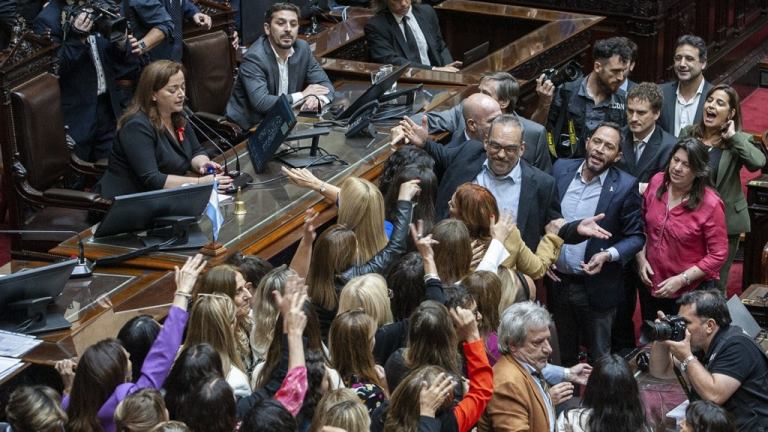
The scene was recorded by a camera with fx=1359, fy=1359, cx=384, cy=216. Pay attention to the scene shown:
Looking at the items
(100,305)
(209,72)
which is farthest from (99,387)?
(209,72)

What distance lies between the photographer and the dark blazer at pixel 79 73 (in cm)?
722

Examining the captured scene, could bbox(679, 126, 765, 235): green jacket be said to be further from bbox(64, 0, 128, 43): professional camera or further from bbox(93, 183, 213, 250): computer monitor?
bbox(64, 0, 128, 43): professional camera

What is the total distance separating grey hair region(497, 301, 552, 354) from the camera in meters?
4.48

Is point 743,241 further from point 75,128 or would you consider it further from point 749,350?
point 75,128

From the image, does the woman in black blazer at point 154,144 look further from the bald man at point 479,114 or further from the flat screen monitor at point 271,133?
the bald man at point 479,114

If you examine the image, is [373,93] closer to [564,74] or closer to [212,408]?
[564,74]

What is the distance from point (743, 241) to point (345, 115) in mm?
2327

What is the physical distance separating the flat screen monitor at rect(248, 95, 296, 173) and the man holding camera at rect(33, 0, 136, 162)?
1427 millimetres

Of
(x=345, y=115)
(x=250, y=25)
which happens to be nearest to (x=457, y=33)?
(x=250, y=25)

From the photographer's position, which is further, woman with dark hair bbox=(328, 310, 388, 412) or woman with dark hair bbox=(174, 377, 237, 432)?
woman with dark hair bbox=(328, 310, 388, 412)

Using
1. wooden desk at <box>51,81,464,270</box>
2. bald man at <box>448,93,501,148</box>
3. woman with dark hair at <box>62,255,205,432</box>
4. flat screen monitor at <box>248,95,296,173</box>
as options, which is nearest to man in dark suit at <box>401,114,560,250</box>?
bald man at <box>448,93,501,148</box>

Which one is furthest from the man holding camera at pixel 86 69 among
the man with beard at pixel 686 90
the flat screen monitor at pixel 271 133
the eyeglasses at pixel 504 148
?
the man with beard at pixel 686 90

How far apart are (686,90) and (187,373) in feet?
12.3

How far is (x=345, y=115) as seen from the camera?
270 inches
